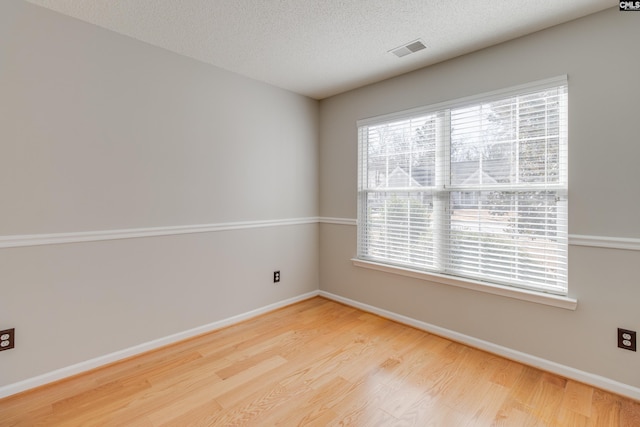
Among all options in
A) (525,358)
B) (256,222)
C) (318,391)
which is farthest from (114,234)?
(525,358)

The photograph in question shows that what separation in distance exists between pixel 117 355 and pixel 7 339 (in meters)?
0.65

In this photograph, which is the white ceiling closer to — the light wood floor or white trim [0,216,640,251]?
white trim [0,216,640,251]

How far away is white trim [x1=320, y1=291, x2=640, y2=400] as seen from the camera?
6.27 feet

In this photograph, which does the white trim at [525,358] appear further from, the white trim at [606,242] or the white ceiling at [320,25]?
the white ceiling at [320,25]

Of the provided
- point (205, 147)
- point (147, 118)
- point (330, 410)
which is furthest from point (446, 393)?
point (147, 118)

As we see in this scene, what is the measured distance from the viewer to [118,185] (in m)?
2.27

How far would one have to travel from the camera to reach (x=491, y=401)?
1.86 m

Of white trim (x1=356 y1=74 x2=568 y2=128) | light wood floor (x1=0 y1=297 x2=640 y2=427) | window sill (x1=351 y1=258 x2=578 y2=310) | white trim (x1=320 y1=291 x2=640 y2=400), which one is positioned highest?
white trim (x1=356 y1=74 x2=568 y2=128)

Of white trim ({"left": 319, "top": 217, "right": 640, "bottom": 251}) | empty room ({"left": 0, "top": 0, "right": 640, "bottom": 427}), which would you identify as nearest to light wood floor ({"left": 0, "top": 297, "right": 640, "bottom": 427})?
empty room ({"left": 0, "top": 0, "right": 640, "bottom": 427})

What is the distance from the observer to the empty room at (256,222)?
6.14 ft

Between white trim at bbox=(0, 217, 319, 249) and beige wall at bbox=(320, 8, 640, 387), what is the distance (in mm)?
2078

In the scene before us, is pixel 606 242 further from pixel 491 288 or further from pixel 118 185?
pixel 118 185

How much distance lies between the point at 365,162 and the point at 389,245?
0.95 metres

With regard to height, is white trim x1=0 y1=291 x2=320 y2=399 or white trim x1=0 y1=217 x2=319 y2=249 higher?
white trim x1=0 y1=217 x2=319 y2=249
